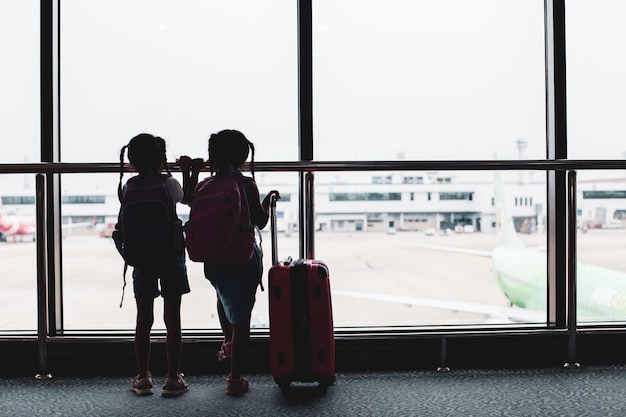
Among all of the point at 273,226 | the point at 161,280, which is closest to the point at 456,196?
the point at 273,226

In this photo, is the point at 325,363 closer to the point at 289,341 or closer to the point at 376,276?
the point at 289,341

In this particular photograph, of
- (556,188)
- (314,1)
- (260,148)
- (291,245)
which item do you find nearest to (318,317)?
(291,245)

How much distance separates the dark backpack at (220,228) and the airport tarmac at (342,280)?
0.82ft

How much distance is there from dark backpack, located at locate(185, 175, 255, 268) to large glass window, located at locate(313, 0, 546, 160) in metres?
0.74

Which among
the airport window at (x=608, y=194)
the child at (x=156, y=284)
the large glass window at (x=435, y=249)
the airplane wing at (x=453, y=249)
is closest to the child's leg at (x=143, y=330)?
the child at (x=156, y=284)

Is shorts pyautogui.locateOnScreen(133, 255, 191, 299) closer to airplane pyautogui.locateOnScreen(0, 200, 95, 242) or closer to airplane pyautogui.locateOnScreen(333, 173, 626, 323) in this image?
airplane pyautogui.locateOnScreen(0, 200, 95, 242)

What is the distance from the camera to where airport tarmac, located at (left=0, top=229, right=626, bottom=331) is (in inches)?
97.6

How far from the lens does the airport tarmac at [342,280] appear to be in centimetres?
248

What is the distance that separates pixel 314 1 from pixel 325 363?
5.74 ft

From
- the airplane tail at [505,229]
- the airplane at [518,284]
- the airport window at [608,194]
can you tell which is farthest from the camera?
the airplane tail at [505,229]

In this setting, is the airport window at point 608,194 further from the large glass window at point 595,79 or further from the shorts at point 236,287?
the shorts at point 236,287

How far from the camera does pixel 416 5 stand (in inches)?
118

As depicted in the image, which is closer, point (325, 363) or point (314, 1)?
point (325, 363)

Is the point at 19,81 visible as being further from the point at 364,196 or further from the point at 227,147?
the point at 364,196
